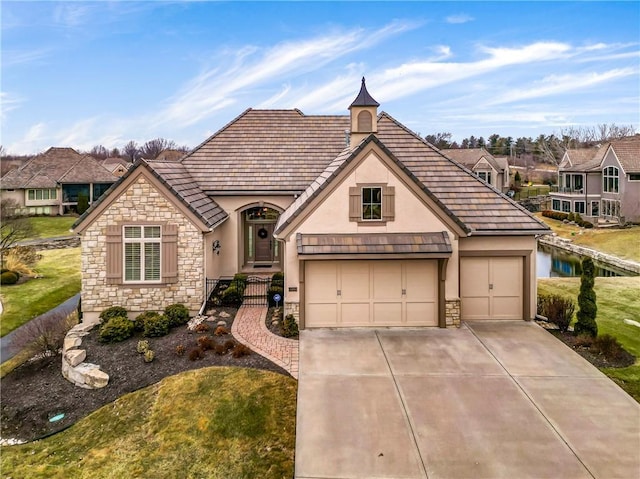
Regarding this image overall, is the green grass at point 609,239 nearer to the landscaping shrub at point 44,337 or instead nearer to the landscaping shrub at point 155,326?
the landscaping shrub at point 155,326

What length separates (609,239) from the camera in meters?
35.5

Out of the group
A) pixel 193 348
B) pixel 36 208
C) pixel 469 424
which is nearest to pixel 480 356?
pixel 469 424

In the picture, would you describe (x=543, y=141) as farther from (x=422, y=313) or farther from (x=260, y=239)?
(x=422, y=313)

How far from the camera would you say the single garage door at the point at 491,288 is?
13.7 meters

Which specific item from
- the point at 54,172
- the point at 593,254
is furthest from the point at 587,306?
the point at 54,172

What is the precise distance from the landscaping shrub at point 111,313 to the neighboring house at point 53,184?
4017 centimetres

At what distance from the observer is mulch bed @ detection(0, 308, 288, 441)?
9.98 metres

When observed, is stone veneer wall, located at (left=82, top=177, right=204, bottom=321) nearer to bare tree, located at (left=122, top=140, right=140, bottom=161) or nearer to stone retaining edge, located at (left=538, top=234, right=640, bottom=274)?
stone retaining edge, located at (left=538, top=234, right=640, bottom=274)

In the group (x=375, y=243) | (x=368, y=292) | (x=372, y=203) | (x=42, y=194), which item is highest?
(x=42, y=194)

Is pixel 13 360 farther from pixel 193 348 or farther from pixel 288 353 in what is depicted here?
pixel 288 353

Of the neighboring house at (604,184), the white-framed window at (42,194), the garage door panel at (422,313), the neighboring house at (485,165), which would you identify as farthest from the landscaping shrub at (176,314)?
the neighboring house at (485,165)

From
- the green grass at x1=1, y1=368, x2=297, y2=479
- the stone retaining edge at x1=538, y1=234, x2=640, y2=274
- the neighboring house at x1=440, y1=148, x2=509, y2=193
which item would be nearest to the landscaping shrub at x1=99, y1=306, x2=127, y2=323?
the green grass at x1=1, y1=368, x2=297, y2=479

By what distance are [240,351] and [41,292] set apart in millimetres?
16559

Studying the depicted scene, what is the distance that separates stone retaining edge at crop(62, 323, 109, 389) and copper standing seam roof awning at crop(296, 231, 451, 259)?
20.3 feet
